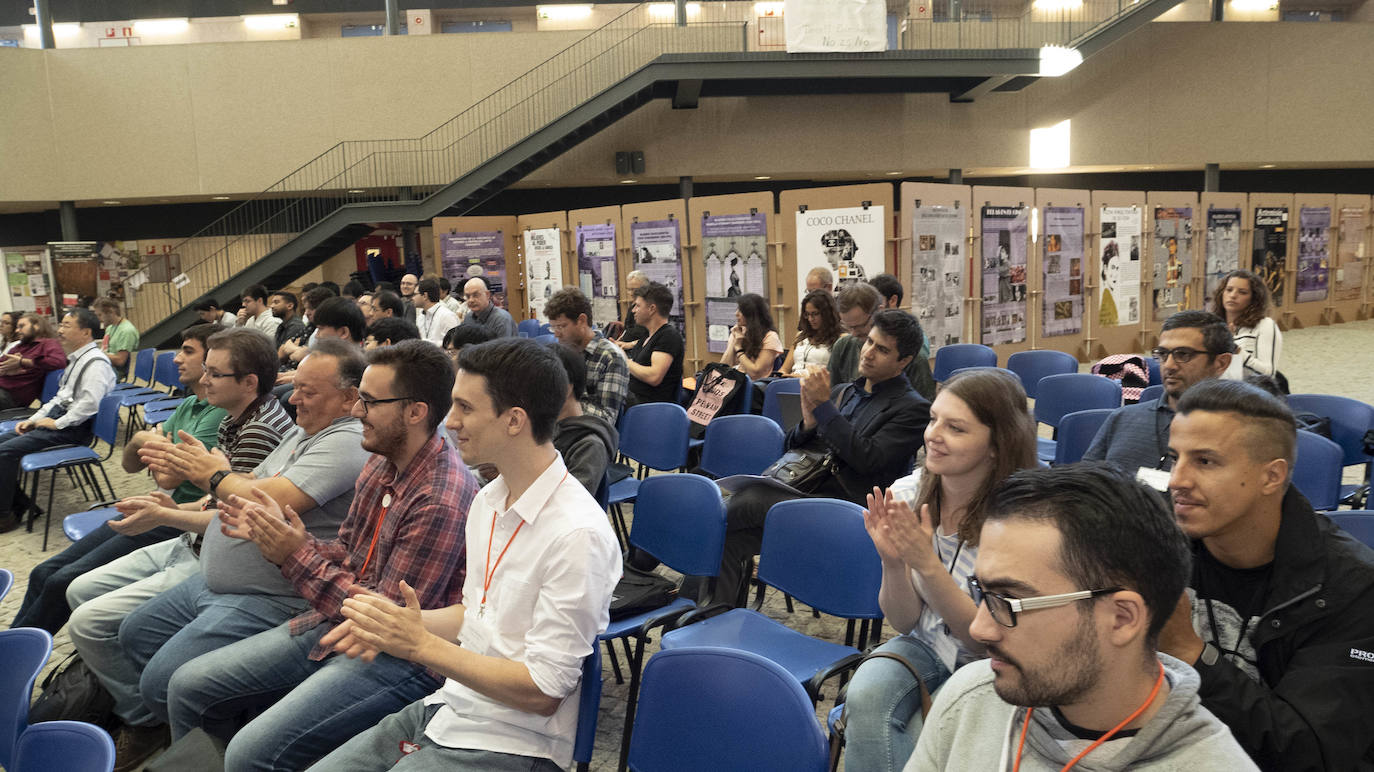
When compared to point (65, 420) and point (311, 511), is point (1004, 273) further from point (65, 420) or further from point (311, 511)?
point (65, 420)

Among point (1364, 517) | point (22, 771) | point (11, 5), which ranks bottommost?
point (22, 771)

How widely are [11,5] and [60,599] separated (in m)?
17.2

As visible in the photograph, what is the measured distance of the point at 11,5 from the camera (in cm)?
1602

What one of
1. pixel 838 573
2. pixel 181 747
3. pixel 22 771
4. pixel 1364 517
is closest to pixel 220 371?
pixel 181 747

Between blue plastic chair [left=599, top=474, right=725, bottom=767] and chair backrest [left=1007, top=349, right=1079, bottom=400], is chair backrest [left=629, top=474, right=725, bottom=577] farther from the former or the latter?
chair backrest [left=1007, top=349, right=1079, bottom=400]

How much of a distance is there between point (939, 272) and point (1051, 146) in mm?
9160

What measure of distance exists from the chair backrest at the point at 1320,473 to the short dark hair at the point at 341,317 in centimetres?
508

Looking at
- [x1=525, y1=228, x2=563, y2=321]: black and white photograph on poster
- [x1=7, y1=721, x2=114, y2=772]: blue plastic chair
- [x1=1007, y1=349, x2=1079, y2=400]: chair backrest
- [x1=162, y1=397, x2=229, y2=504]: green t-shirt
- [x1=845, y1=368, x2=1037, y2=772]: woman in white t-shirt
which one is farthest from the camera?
[x1=525, y1=228, x2=563, y2=321]: black and white photograph on poster

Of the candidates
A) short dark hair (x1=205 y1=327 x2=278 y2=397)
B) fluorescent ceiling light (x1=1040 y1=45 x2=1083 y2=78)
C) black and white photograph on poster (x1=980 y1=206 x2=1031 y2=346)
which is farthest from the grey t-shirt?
fluorescent ceiling light (x1=1040 y1=45 x2=1083 y2=78)

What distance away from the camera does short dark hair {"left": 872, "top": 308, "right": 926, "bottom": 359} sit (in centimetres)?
376

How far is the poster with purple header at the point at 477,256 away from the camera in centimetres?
1340

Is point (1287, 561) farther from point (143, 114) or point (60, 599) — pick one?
point (143, 114)

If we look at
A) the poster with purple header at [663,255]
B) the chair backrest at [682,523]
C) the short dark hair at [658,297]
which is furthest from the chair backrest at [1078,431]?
the poster with purple header at [663,255]

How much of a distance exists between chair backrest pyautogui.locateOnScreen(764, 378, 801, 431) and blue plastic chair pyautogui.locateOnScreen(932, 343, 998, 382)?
1882mm
